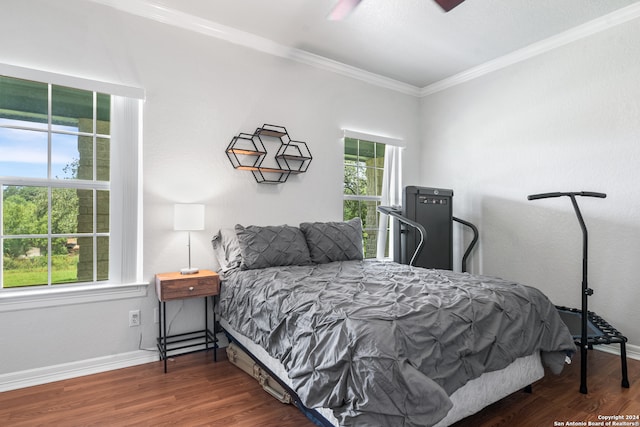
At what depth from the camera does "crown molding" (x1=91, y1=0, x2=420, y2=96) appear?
2893 mm

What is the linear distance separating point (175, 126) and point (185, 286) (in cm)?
138

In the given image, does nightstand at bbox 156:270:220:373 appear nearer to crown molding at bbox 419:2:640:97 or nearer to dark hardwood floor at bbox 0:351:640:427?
dark hardwood floor at bbox 0:351:640:427

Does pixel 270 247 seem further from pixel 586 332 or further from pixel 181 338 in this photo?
pixel 586 332

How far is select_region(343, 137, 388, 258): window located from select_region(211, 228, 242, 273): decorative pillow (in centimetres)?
158

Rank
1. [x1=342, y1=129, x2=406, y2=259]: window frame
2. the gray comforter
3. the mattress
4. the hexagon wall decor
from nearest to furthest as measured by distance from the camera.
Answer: the gray comforter < the mattress < the hexagon wall decor < [x1=342, y1=129, x2=406, y2=259]: window frame

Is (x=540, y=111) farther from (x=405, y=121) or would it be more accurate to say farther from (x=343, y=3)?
(x=343, y=3)

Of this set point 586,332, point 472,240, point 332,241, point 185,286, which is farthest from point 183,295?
point 472,240

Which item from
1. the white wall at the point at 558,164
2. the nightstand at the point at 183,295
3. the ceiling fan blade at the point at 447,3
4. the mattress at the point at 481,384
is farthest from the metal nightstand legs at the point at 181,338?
the white wall at the point at 558,164

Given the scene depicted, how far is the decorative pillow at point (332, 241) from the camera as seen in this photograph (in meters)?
3.23

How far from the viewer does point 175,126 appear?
121 inches

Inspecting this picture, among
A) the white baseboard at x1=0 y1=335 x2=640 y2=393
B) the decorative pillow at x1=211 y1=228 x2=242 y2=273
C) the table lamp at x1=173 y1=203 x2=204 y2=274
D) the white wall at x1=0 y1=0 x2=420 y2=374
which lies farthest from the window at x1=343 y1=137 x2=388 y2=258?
the white baseboard at x1=0 y1=335 x2=640 y2=393

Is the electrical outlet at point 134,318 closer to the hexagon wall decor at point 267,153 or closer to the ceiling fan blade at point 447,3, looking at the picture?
the hexagon wall decor at point 267,153

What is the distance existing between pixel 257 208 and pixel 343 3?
2010 mm

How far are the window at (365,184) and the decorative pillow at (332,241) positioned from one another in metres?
0.79
